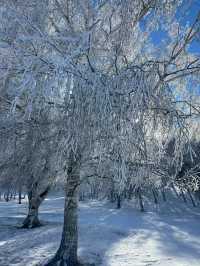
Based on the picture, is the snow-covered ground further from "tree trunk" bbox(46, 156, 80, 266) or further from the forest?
"tree trunk" bbox(46, 156, 80, 266)

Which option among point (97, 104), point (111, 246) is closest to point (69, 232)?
point (111, 246)

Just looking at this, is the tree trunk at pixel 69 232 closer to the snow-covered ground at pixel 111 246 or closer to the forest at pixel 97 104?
the forest at pixel 97 104

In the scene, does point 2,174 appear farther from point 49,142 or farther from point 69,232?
point 49,142

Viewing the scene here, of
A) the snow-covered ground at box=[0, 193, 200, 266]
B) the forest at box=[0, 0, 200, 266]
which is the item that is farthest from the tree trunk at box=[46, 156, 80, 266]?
the snow-covered ground at box=[0, 193, 200, 266]

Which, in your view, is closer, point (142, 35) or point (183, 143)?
point (183, 143)

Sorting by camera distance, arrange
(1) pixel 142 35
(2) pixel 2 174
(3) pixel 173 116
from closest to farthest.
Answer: (3) pixel 173 116 → (1) pixel 142 35 → (2) pixel 2 174

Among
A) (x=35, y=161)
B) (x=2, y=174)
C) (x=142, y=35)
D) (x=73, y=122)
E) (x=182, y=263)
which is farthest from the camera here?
(x=2, y=174)

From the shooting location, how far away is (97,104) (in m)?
4.03

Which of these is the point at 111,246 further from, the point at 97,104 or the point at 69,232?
the point at 97,104

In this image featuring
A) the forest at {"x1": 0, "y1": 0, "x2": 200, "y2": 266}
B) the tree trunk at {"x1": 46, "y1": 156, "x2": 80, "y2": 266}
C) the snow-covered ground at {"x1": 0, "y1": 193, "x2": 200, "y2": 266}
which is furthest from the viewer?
the snow-covered ground at {"x1": 0, "y1": 193, "x2": 200, "y2": 266}

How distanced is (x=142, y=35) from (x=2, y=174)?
6045mm

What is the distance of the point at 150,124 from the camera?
5.16 metres

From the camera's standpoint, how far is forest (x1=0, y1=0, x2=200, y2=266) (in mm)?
4211

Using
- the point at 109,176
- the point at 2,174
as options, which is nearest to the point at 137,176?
the point at 109,176
